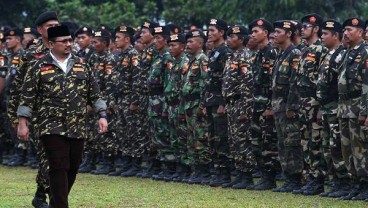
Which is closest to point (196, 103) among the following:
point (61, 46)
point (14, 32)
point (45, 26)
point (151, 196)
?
point (151, 196)

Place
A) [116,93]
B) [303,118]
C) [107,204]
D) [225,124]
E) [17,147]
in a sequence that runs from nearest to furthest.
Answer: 1. [107,204]
2. [303,118]
3. [225,124]
4. [116,93]
5. [17,147]

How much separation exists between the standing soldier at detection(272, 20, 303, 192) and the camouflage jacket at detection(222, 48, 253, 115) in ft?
1.88

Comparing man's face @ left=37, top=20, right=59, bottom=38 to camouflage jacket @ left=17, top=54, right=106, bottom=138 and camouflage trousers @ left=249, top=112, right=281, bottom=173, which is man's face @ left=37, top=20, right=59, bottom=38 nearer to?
camouflage jacket @ left=17, top=54, right=106, bottom=138

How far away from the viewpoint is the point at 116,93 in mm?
18484

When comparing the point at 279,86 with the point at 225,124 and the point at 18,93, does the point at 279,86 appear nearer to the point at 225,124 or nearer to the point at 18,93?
the point at 225,124

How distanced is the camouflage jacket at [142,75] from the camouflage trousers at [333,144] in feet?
13.4

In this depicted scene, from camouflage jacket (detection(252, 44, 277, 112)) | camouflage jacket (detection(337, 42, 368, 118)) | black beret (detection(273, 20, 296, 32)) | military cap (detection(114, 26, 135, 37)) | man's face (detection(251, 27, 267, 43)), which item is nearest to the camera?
camouflage jacket (detection(337, 42, 368, 118))

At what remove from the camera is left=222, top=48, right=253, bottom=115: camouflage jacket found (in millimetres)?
15617

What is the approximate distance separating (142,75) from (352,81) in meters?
5.00

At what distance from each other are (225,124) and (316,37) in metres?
2.00

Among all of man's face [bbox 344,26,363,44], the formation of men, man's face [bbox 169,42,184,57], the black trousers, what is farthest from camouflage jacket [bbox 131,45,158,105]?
the black trousers

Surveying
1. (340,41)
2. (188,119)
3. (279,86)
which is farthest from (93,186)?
(340,41)

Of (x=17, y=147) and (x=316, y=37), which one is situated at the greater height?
(x=316, y=37)

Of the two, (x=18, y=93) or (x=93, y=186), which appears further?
(x=93, y=186)
